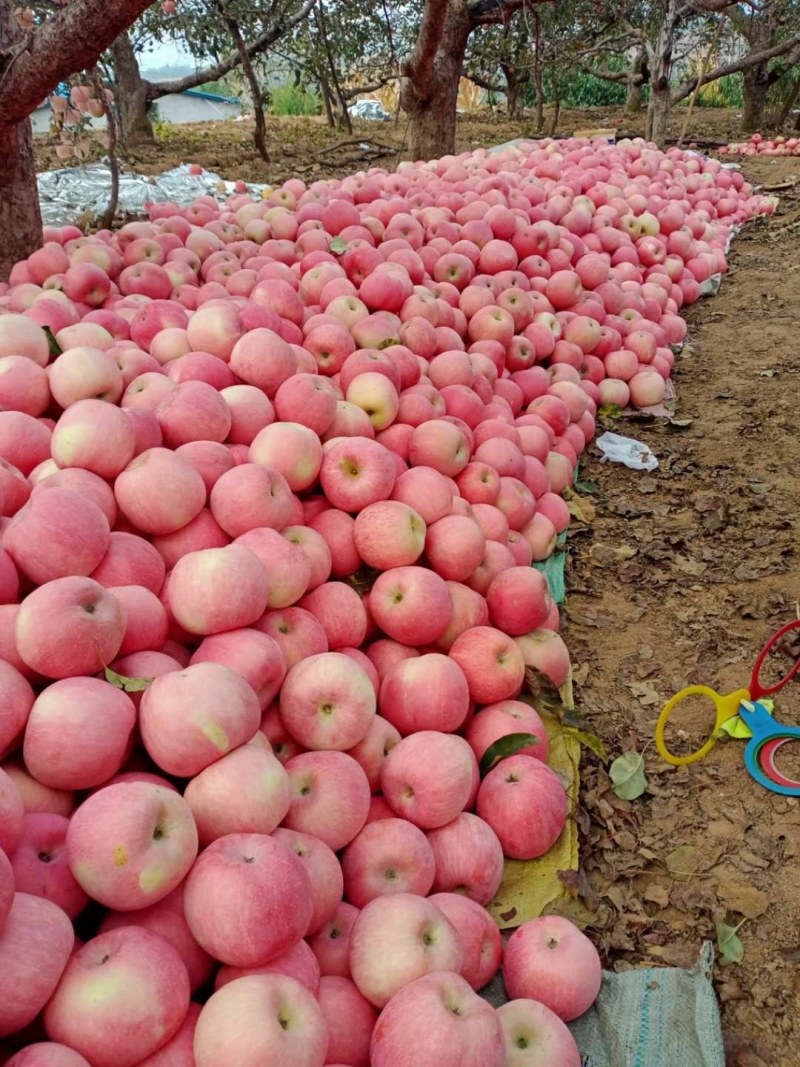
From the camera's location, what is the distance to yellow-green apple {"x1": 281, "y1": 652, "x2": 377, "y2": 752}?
76.0 inches

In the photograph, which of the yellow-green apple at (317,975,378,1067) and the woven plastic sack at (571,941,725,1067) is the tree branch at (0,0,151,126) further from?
the woven plastic sack at (571,941,725,1067)

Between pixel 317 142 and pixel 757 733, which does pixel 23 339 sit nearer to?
pixel 757 733

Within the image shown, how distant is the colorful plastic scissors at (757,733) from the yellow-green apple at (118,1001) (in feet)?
4.98

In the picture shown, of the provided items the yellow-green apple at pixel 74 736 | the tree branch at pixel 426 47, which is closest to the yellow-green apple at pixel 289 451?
the yellow-green apple at pixel 74 736

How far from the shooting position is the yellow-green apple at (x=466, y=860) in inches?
76.2

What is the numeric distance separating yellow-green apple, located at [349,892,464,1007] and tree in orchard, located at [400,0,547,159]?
283 inches

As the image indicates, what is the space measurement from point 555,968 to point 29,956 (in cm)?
110

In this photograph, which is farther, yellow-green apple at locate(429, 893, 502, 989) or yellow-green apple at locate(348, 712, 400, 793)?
yellow-green apple at locate(348, 712, 400, 793)

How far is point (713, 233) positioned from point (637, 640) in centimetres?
588

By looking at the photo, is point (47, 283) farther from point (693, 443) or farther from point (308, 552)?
point (693, 443)

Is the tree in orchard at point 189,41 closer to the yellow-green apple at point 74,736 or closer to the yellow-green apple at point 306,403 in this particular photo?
the yellow-green apple at point 306,403

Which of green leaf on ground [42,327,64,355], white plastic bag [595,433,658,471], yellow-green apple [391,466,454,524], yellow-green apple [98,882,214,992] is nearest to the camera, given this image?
yellow-green apple [98,882,214,992]

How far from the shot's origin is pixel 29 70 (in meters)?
3.31

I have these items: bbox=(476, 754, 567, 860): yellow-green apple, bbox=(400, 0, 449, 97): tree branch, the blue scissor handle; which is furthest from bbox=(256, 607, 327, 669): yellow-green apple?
bbox=(400, 0, 449, 97): tree branch
